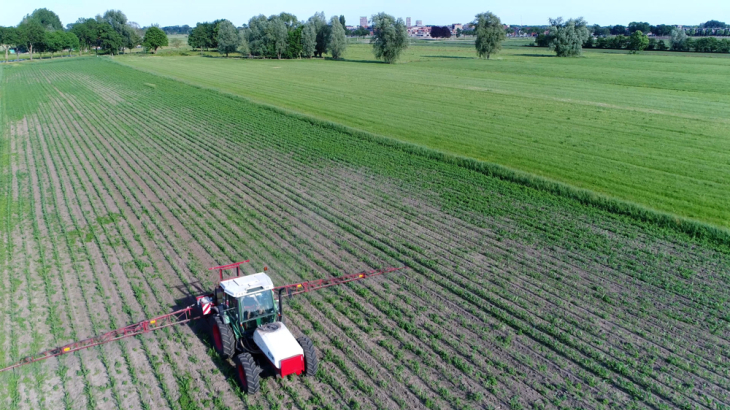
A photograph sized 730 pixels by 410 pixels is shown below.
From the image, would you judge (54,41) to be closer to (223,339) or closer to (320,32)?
(320,32)

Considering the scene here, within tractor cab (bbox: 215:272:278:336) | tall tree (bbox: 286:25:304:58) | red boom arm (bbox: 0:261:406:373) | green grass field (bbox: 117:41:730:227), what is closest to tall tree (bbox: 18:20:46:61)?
tall tree (bbox: 286:25:304:58)

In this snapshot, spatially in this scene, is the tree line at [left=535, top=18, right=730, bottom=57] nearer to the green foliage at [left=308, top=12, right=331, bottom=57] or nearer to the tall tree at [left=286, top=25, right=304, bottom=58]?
the green foliage at [left=308, top=12, right=331, bottom=57]

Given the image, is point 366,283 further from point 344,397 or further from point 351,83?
point 351,83

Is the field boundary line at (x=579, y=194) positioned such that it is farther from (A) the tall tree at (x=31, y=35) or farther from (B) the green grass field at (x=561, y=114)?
(A) the tall tree at (x=31, y=35)

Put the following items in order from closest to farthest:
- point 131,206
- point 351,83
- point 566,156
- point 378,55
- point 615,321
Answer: point 615,321 → point 131,206 → point 566,156 → point 351,83 → point 378,55

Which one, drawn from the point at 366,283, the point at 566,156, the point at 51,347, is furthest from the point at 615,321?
the point at 566,156
